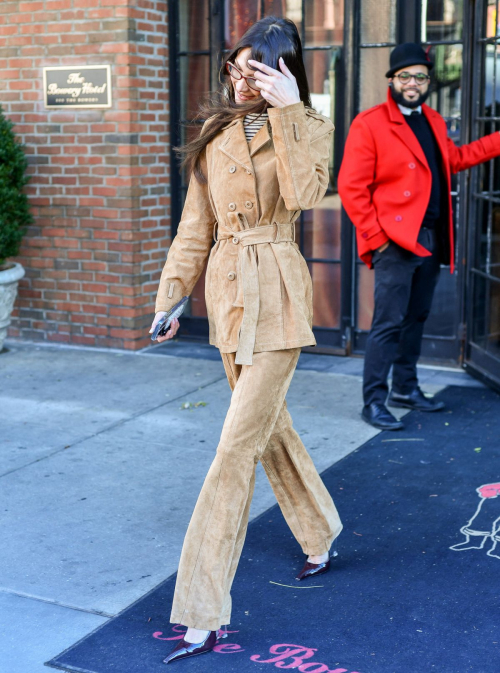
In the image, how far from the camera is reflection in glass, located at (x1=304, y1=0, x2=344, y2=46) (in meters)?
6.70

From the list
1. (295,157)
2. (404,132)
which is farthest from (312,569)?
(404,132)

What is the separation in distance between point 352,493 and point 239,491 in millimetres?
1524

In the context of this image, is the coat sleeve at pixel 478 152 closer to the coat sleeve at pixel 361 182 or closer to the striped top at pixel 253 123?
the coat sleeve at pixel 361 182

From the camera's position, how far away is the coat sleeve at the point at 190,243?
326 cm

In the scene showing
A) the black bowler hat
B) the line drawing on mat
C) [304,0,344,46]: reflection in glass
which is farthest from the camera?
[304,0,344,46]: reflection in glass

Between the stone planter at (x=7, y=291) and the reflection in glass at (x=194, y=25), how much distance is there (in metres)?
2.22

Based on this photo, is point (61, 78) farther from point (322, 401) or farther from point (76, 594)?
point (76, 594)

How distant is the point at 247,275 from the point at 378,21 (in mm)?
4182

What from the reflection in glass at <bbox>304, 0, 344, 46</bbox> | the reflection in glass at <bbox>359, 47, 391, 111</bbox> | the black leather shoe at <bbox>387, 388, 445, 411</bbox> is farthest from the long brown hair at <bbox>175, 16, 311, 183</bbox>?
the reflection in glass at <bbox>304, 0, 344, 46</bbox>

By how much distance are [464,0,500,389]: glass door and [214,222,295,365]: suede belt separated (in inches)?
127

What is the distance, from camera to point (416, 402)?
18.8 ft

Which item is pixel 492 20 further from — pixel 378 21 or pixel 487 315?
pixel 487 315

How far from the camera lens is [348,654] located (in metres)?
2.99

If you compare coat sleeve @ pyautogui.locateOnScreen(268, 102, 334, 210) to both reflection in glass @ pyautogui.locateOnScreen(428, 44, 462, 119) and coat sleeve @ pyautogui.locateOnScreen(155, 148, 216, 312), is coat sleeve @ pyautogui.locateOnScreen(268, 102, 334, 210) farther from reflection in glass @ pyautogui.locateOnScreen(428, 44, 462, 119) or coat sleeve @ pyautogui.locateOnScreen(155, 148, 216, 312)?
reflection in glass @ pyautogui.locateOnScreen(428, 44, 462, 119)
